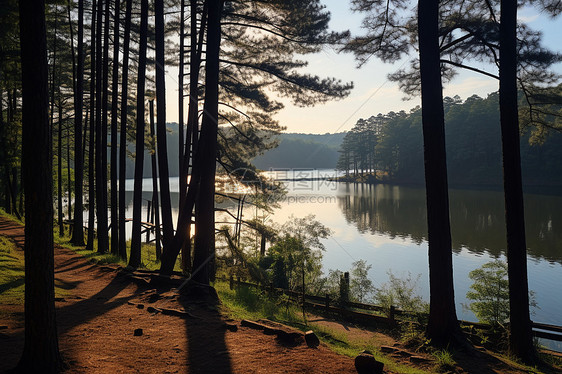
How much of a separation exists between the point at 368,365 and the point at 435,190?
164 inches

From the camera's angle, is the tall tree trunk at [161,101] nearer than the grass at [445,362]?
No

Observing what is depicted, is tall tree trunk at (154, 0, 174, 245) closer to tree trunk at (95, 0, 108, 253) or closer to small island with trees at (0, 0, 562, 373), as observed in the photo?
small island with trees at (0, 0, 562, 373)

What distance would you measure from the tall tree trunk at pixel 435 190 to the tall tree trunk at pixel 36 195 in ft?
21.9

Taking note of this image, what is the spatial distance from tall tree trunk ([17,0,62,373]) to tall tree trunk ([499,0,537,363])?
8.36m

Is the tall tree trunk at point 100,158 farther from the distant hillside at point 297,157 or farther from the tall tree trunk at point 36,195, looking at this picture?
the distant hillside at point 297,157

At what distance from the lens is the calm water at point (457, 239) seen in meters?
19.0

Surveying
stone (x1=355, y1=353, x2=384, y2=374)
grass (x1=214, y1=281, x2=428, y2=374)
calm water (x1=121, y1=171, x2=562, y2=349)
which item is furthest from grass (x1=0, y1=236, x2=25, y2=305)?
calm water (x1=121, y1=171, x2=562, y2=349)

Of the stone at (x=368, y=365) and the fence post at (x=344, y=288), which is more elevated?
the stone at (x=368, y=365)

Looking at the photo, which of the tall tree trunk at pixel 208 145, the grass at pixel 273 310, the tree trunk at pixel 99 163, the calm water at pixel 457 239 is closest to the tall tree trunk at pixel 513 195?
the grass at pixel 273 310

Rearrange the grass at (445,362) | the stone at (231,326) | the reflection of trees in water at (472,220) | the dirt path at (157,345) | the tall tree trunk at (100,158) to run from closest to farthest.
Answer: the dirt path at (157,345)
the grass at (445,362)
the stone at (231,326)
the tall tree trunk at (100,158)
the reflection of trees in water at (472,220)

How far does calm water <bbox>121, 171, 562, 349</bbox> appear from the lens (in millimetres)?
19047

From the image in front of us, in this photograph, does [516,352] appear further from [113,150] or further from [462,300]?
[113,150]

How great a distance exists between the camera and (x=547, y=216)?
3400 cm

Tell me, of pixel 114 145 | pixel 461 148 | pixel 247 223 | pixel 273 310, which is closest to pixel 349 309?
pixel 273 310
